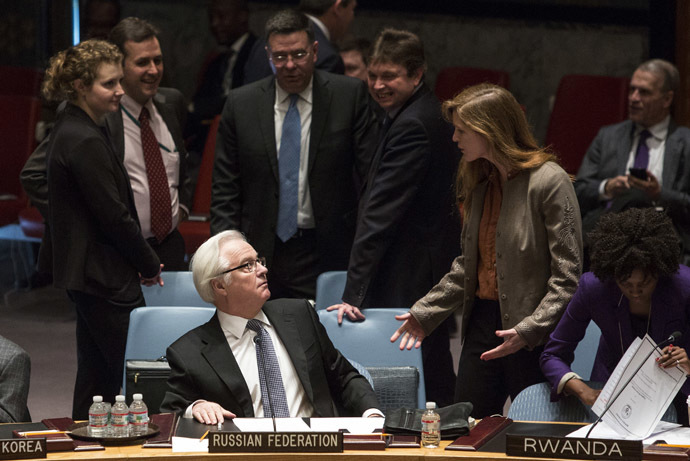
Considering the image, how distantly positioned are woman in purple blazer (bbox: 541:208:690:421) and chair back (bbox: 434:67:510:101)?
4.19 meters

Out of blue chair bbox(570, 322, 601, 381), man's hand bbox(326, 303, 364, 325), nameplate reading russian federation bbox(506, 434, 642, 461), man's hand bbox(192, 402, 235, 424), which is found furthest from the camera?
man's hand bbox(326, 303, 364, 325)

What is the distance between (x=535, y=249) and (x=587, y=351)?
1.38 feet

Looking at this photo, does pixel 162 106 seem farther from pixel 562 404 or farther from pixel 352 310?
pixel 562 404

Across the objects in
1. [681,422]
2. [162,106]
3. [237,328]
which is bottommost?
[681,422]

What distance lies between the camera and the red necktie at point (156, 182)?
164 inches

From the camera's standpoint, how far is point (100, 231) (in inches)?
147

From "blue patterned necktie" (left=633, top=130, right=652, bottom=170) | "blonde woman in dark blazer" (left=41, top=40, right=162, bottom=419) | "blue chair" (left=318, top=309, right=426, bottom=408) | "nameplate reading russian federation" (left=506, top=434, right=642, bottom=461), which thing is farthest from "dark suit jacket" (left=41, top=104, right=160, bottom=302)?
"blue patterned necktie" (left=633, top=130, right=652, bottom=170)

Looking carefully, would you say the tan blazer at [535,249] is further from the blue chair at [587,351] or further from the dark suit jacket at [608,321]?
the blue chair at [587,351]

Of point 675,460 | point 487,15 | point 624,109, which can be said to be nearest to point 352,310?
point 675,460

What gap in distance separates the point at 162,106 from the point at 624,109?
3404 mm

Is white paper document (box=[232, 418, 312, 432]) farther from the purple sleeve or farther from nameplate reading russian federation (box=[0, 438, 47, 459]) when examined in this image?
the purple sleeve

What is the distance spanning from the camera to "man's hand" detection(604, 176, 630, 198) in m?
5.02

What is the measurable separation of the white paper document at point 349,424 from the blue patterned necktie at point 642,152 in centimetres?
299

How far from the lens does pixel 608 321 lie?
111 inches
